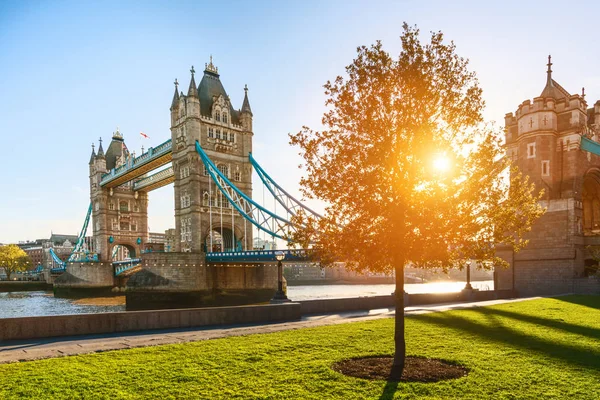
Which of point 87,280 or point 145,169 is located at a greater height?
point 145,169

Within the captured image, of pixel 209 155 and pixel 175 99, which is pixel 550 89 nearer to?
pixel 209 155

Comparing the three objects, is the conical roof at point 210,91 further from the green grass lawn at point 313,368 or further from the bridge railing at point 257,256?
the green grass lawn at point 313,368

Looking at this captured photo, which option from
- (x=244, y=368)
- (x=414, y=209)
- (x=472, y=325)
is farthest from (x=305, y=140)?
(x=472, y=325)

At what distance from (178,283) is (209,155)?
57.4 feet

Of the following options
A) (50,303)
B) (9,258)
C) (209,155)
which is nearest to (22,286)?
(9,258)

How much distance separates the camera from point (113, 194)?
267 ft

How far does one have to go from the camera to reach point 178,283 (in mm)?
43469

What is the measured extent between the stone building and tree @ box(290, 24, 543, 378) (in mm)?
29245

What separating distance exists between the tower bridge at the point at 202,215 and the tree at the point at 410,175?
87.9 feet

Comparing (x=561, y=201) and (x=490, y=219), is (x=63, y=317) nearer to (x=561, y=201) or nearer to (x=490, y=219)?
(x=490, y=219)

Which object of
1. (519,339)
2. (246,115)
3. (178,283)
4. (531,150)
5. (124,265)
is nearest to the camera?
(519,339)

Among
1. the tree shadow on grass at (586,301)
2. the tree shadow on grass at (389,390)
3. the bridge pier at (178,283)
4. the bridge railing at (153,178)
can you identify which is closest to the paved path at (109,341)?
the tree shadow on grass at (389,390)

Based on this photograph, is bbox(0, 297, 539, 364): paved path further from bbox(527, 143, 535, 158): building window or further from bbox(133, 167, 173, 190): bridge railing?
bbox(133, 167, 173, 190): bridge railing

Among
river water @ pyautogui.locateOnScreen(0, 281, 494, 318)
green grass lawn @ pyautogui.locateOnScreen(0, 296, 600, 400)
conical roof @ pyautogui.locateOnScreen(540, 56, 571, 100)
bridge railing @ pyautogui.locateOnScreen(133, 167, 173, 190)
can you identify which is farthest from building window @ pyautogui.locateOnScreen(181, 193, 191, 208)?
green grass lawn @ pyautogui.locateOnScreen(0, 296, 600, 400)
